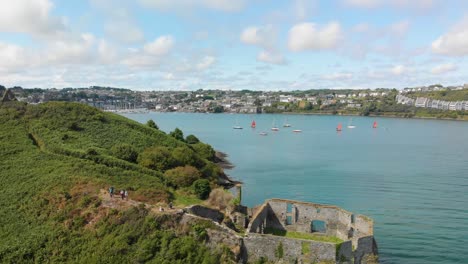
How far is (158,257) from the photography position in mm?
26203

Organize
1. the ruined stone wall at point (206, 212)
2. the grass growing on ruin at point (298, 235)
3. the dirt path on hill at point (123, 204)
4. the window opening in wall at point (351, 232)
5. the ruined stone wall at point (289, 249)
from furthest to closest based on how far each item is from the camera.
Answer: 1. the grass growing on ruin at point (298, 235)
2. the ruined stone wall at point (206, 212)
3. the window opening in wall at point (351, 232)
4. the dirt path on hill at point (123, 204)
5. the ruined stone wall at point (289, 249)

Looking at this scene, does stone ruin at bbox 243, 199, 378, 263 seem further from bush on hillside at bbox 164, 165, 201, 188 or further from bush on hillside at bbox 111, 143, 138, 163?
bush on hillside at bbox 111, 143, 138, 163

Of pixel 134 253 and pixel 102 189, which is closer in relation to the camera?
pixel 134 253

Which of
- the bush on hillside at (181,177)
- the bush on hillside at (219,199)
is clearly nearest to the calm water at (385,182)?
the bush on hillside at (219,199)

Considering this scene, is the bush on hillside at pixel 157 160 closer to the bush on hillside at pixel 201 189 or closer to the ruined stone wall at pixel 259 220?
the bush on hillside at pixel 201 189

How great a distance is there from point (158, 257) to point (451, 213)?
3962 centimetres

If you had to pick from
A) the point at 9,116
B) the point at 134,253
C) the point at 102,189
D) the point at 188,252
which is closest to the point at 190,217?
the point at 188,252

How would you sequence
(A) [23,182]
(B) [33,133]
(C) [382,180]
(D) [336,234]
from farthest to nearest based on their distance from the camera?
(C) [382,180] → (B) [33,133] → (A) [23,182] → (D) [336,234]

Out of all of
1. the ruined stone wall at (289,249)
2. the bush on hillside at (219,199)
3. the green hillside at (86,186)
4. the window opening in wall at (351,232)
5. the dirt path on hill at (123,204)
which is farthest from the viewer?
the bush on hillside at (219,199)

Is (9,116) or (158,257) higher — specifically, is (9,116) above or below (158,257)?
above

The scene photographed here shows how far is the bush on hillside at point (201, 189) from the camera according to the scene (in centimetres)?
4052

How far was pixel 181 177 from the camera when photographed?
4269 centimetres

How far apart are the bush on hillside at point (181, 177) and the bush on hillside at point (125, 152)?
5518mm

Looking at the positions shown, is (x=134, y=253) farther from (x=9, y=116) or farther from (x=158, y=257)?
(x=9, y=116)
